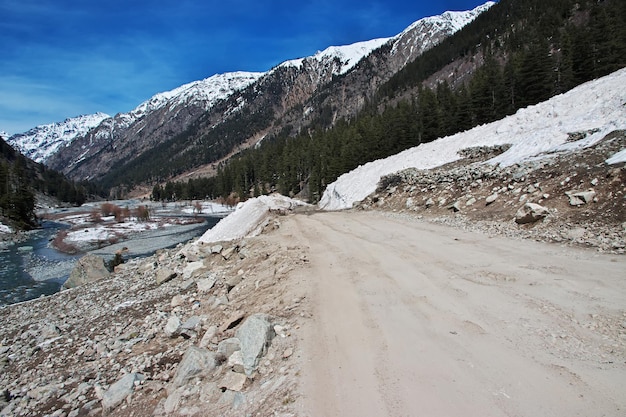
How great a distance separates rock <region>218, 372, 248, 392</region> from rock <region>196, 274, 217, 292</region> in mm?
6490

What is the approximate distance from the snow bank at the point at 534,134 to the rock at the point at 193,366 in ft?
48.4

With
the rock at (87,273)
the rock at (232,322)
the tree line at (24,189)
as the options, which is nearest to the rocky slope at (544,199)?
the rock at (232,322)

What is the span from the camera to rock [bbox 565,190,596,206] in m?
10.6

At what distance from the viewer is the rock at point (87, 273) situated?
20.1m

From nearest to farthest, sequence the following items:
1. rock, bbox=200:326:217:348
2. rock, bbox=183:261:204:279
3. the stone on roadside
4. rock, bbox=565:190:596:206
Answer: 1. rock, bbox=200:326:217:348
2. rock, bbox=565:190:596:206
3. rock, bbox=183:261:204:279
4. the stone on roadside

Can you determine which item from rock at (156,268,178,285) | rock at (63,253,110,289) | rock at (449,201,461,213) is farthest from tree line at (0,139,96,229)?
rock at (449,201,461,213)

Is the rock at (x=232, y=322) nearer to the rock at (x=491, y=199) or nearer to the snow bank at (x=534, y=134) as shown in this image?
the rock at (x=491, y=199)

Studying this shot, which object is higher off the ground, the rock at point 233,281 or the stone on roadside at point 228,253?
the stone on roadside at point 228,253

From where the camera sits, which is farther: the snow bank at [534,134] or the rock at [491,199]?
the snow bank at [534,134]

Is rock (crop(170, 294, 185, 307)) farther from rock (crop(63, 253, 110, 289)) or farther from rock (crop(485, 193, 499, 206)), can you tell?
rock (crop(485, 193, 499, 206))

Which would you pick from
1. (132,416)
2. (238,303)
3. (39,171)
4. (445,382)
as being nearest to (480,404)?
(445,382)

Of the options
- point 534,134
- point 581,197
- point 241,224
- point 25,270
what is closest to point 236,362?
point 581,197

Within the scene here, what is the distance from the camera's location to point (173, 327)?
860 centimetres

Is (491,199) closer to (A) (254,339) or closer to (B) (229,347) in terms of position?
(A) (254,339)
